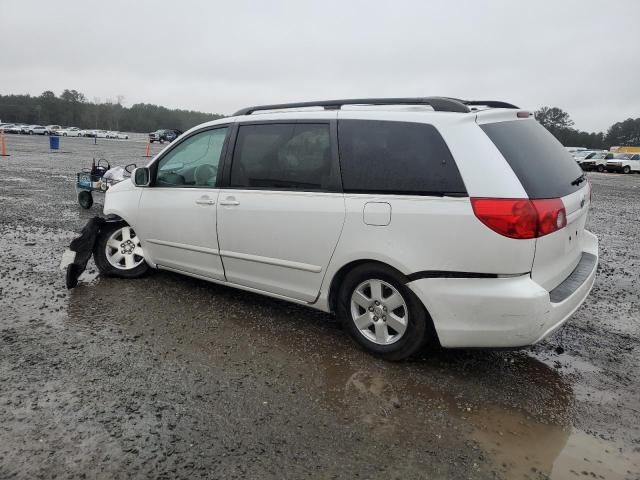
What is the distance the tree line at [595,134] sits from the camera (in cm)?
7806

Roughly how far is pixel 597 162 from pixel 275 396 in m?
42.4

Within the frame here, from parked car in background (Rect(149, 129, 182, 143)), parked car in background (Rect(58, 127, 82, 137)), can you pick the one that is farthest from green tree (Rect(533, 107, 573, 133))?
parked car in background (Rect(58, 127, 82, 137))

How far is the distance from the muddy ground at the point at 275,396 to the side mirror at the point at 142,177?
1092 mm

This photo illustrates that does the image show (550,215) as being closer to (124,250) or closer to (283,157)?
(283,157)

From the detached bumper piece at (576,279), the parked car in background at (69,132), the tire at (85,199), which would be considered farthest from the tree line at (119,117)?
the detached bumper piece at (576,279)

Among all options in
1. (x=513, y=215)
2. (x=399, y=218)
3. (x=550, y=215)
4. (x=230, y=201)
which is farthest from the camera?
(x=230, y=201)

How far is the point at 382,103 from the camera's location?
3832 millimetres

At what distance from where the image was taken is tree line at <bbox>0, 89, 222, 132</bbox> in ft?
320

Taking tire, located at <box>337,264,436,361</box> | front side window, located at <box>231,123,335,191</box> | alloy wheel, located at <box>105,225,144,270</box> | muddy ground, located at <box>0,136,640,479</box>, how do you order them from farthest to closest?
1. alloy wheel, located at <box>105,225,144,270</box>
2. front side window, located at <box>231,123,335,191</box>
3. tire, located at <box>337,264,436,361</box>
4. muddy ground, located at <box>0,136,640,479</box>

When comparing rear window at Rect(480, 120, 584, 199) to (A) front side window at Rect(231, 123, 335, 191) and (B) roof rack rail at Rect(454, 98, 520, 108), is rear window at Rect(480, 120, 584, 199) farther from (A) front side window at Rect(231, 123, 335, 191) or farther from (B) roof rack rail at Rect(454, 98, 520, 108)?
(A) front side window at Rect(231, 123, 335, 191)

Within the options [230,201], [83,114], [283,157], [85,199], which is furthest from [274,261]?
[83,114]

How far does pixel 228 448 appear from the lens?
264cm

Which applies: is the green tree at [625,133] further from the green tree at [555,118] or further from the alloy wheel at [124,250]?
the alloy wheel at [124,250]

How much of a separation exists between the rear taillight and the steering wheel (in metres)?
2.42
